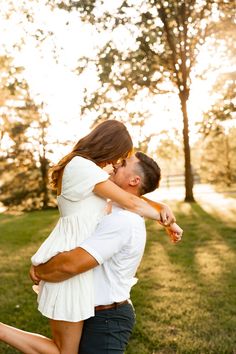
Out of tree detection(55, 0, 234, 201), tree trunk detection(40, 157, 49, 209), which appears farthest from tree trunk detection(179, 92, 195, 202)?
tree trunk detection(40, 157, 49, 209)

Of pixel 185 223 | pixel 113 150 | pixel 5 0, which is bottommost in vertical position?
pixel 185 223

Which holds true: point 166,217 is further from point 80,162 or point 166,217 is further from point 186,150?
point 186,150

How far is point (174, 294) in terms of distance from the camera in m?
8.18

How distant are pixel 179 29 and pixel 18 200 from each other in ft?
58.6

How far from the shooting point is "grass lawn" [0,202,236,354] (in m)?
6.18

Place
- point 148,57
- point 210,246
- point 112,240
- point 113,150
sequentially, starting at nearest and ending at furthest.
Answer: point 112,240
point 113,150
point 210,246
point 148,57

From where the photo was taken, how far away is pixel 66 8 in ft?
67.5

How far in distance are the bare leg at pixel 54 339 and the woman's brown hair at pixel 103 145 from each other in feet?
3.92

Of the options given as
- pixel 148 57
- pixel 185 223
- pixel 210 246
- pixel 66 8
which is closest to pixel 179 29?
pixel 148 57

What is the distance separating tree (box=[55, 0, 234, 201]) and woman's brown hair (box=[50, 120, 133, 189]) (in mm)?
17268

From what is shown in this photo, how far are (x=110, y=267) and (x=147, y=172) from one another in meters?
0.77

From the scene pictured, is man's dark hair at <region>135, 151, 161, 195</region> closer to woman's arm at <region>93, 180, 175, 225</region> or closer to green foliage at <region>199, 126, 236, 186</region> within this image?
woman's arm at <region>93, 180, 175, 225</region>

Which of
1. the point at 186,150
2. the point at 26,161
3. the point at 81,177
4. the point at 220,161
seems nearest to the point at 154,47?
the point at 186,150

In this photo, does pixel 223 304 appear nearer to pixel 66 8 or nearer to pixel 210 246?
pixel 210 246
